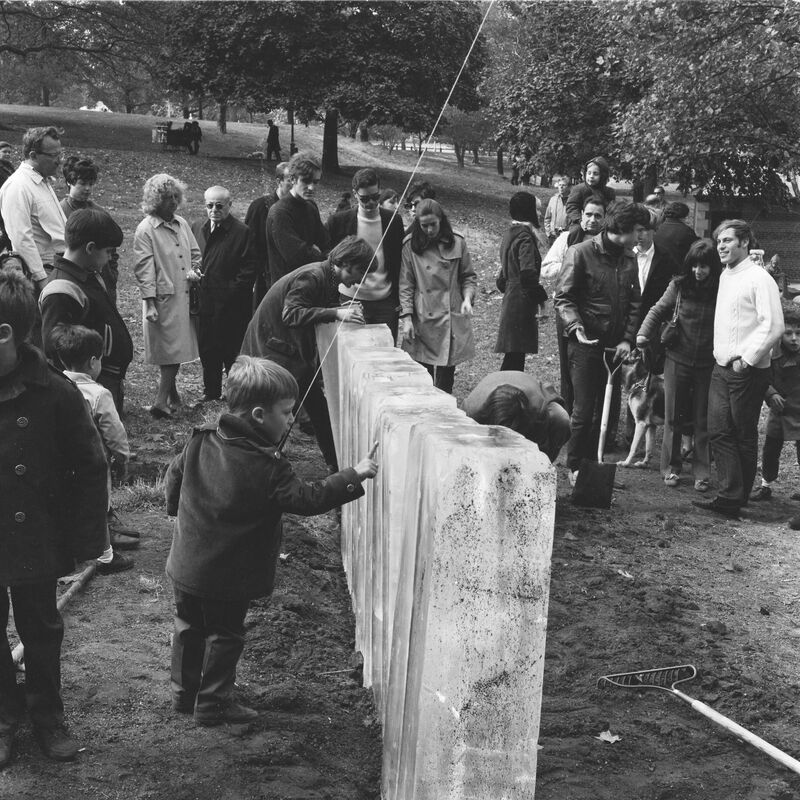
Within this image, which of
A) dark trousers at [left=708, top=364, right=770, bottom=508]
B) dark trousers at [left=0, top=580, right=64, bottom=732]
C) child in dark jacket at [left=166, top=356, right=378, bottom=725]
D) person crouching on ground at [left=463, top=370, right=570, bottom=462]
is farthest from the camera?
dark trousers at [left=708, top=364, right=770, bottom=508]

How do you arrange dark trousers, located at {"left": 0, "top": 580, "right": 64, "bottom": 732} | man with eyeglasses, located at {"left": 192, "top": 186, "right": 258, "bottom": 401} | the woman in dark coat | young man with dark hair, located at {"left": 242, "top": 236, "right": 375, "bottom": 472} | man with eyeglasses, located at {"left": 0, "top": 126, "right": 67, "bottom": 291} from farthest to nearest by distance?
man with eyeglasses, located at {"left": 192, "top": 186, "right": 258, "bottom": 401} → the woman in dark coat → man with eyeglasses, located at {"left": 0, "top": 126, "right": 67, "bottom": 291} → young man with dark hair, located at {"left": 242, "top": 236, "right": 375, "bottom": 472} → dark trousers, located at {"left": 0, "top": 580, "right": 64, "bottom": 732}

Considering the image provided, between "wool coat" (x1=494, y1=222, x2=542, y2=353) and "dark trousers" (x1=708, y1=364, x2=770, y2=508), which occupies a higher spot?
"wool coat" (x1=494, y1=222, x2=542, y2=353)

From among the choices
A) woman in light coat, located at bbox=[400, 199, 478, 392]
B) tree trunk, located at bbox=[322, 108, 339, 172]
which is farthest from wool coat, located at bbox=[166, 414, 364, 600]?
tree trunk, located at bbox=[322, 108, 339, 172]

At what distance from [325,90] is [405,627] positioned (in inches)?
1099

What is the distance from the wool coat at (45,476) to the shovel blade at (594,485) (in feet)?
14.2

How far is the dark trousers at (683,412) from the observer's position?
8.30 meters

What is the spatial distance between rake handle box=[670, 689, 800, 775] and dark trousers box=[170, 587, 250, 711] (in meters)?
1.93

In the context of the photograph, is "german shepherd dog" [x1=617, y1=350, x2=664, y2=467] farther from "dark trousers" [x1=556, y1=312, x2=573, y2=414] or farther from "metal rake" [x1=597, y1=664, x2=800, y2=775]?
"metal rake" [x1=597, y1=664, x2=800, y2=775]

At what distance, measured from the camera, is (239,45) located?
1178 inches

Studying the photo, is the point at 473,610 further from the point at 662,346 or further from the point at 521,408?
the point at 662,346

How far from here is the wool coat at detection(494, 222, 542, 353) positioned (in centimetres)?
879

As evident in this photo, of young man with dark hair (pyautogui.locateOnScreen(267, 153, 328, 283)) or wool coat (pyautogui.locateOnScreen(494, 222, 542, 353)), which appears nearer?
young man with dark hair (pyautogui.locateOnScreen(267, 153, 328, 283))

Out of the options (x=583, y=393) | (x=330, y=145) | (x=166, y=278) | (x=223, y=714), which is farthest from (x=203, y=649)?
(x=330, y=145)

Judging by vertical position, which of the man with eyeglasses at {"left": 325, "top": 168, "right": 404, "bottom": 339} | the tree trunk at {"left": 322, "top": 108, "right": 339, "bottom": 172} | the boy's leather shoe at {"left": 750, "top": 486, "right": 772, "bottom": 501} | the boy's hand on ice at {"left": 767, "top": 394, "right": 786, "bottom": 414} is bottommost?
the boy's leather shoe at {"left": 750, "top": 486, "right": 772, "bottom": 501}
